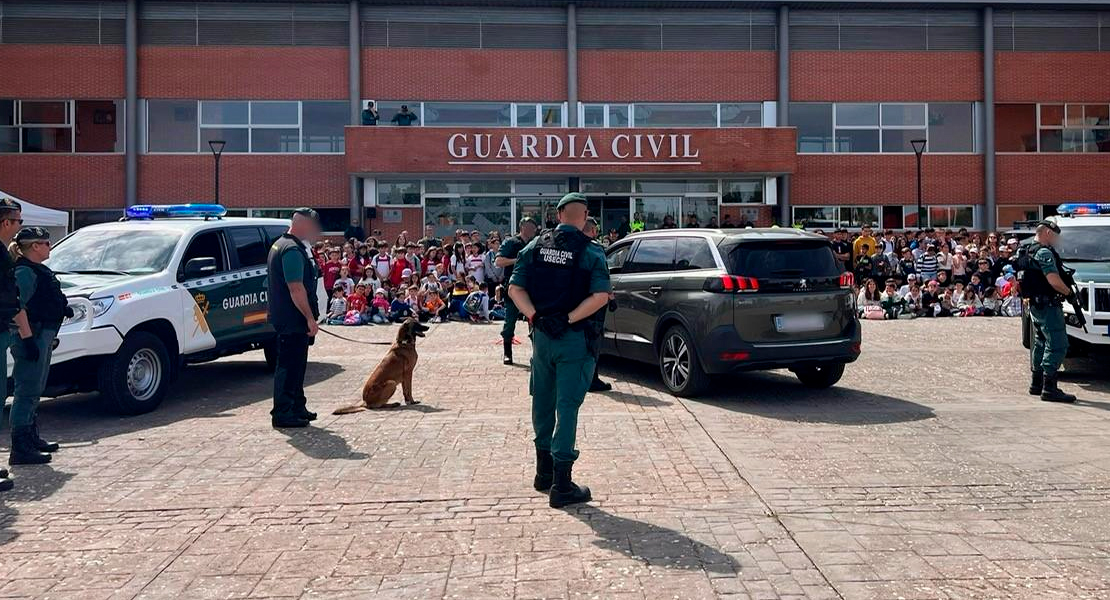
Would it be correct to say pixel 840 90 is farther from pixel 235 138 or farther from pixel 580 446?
pixel 580 446

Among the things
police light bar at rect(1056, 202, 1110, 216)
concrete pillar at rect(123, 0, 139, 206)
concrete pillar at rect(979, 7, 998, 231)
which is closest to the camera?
police light bar at rect(1056, 202, 1110, 216)

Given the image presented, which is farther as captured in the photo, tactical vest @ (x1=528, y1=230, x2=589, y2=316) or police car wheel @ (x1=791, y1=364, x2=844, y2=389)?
police car wheel @ (x1=791, y1=364, x2=844, y2=389)

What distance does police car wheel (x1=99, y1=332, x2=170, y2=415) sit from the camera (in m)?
8.28

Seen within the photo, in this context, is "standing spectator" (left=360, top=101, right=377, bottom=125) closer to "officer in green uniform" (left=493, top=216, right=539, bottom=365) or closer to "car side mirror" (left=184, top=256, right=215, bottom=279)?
"officer in green uniform" (left=493, top=216, right=539, bottom=365)

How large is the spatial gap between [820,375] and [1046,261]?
95.0 inches

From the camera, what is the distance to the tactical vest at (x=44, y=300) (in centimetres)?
676

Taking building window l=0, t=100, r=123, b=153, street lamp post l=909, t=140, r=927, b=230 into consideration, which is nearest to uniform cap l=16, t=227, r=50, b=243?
building window l=0, t=100, r=123, b=153

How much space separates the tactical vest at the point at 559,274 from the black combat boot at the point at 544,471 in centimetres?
91

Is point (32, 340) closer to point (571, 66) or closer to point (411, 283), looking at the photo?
point (411, 283)

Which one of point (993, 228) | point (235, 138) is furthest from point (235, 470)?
point (993, 228)

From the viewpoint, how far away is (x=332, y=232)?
27.1 meters

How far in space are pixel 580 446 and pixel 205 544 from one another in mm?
2935

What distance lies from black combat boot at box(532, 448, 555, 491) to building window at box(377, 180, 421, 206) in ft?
71.2

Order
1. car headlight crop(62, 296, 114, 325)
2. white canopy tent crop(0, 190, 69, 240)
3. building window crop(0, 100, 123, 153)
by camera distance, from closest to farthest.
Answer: car headlight crop(62, 296, 114, 325)
white canopy tent crop(0, 190, 69, 240)
building window crop(0, 100, 123, 153)
